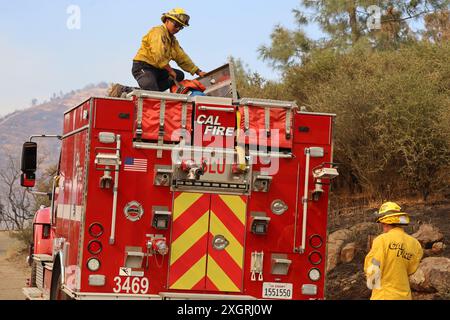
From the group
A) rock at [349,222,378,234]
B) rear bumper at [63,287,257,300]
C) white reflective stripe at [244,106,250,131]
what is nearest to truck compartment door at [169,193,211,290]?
rear bumper at [63,287,257,300]

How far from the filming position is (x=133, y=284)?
1000cm

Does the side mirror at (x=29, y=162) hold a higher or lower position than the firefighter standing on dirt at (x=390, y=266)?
higher

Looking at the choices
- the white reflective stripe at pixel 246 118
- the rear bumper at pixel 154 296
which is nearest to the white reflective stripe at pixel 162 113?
the white reflective stripe at pixel 246 118

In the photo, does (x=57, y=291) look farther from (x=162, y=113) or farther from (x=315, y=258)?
(x=315, y=258)

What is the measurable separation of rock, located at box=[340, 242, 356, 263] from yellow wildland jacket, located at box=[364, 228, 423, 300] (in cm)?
613

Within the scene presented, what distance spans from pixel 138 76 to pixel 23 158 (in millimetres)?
2096

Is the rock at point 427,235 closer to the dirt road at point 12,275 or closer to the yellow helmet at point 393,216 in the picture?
the yellow helmet at point 393,216

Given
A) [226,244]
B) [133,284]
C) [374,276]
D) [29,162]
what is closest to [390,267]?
[374,276]

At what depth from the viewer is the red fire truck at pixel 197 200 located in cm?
998

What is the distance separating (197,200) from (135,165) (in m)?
0.79

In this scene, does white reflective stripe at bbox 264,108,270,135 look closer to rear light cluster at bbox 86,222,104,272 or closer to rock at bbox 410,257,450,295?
rear light cluster at bbox 86,222,104,272

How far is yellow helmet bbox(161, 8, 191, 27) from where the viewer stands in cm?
1162

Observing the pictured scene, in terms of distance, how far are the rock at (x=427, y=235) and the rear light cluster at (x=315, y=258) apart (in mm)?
4009
